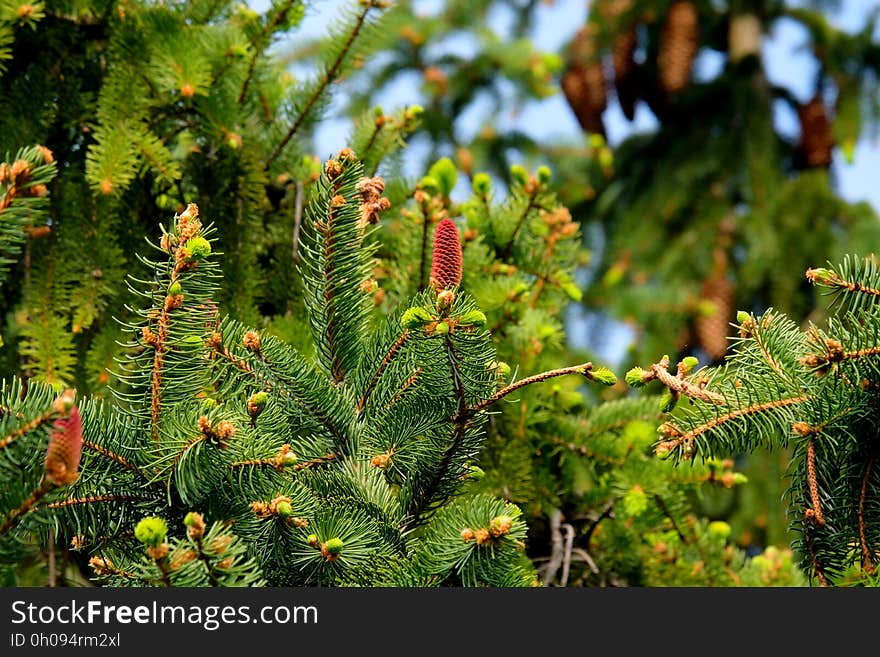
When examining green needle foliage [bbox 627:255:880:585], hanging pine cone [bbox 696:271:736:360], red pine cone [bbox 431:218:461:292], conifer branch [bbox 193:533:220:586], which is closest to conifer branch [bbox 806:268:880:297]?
green needle foliage [bbox 627:255:880:585]

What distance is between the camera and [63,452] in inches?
30.9

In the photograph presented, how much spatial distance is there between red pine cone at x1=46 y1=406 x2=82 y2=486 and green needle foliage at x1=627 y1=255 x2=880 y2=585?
0.51m

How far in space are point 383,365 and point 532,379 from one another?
183 mm

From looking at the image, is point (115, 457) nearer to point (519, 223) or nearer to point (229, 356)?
point (229, 356)

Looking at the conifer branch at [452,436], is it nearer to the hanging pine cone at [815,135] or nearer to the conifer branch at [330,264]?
the conifer branch at [330,264]

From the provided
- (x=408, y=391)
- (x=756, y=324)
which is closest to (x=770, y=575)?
(x=756, y=324)

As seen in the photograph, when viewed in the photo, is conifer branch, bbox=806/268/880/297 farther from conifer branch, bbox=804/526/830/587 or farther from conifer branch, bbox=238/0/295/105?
conifer branch, bbox=238/0/295/105

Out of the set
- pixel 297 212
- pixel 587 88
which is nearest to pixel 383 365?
pixel 297 212

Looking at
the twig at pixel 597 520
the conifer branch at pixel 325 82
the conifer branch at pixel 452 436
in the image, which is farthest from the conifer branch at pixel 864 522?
the conifer branch at pixel 325 82

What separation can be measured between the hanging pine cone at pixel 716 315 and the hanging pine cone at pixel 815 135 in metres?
0.51

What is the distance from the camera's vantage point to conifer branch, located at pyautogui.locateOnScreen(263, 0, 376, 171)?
1.63 metres

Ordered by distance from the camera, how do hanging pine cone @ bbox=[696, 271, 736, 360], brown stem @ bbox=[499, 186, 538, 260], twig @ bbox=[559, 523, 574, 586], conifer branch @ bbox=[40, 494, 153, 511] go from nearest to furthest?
conifer branch @ bbox=[40, 494, 153, 511] → twig @ bbox=[559, 523, 574, 586] → brown stem @ bbox=[499, 186, 538, 260] → hanging pine cone @ bbox=[696, 271, 736, 360]

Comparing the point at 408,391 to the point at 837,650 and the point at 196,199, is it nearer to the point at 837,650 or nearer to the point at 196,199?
the point at 837,650

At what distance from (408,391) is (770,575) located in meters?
1.01
